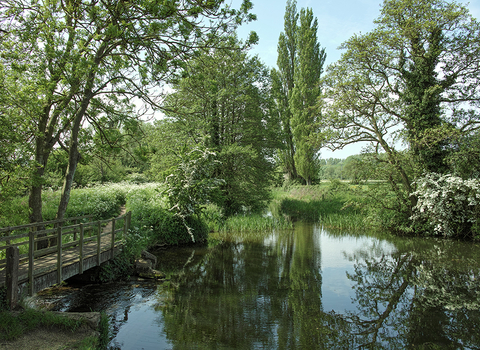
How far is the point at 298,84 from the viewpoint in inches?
1137

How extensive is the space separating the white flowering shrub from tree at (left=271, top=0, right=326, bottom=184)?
14.0 m

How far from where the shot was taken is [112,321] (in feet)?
19.9

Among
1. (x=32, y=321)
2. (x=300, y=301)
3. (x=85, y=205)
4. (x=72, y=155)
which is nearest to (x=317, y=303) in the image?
(x=300, y=301)

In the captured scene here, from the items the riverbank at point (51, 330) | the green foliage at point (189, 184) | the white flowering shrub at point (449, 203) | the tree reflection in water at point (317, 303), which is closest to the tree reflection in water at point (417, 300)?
the tree reflection in water at point (317, 303)

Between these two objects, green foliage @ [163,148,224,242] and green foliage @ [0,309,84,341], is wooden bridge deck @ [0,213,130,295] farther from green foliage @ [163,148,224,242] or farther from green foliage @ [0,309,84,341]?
green foliage @ [163,148,224,242]

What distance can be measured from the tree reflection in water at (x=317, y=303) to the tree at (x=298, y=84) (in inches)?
695

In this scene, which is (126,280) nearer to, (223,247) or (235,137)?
(223,247)

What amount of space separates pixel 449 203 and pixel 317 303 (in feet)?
29.9

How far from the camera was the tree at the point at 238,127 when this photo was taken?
1695cm

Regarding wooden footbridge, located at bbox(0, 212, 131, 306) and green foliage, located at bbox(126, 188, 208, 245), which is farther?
green foliage, located at bbox(126, 188, 208, 245)

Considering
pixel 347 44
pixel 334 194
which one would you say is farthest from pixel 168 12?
pixel 334 194

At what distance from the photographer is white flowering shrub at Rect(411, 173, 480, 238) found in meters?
12.2

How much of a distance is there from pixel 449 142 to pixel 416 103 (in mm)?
2185

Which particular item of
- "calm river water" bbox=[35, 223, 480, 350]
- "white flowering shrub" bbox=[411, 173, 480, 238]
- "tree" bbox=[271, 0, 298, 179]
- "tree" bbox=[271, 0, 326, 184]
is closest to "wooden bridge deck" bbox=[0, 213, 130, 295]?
"calm river water" bbox=[35, 223, 480, 350]
